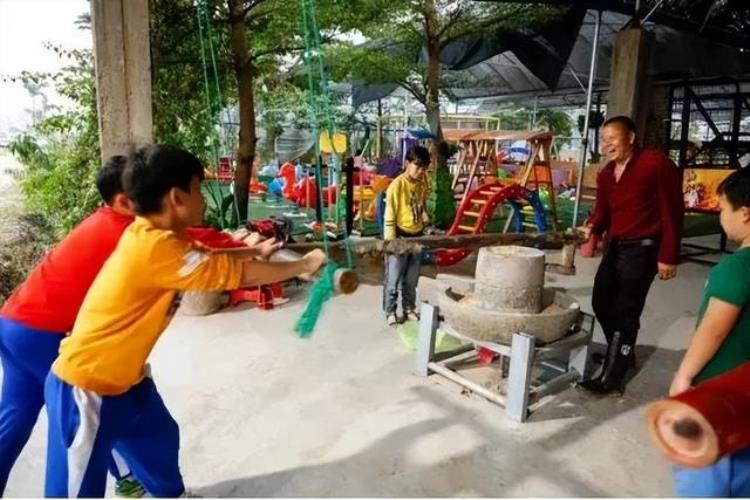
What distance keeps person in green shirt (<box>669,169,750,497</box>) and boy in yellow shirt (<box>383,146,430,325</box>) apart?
2.87 meters

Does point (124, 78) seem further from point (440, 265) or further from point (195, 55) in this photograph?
point (440, 265)

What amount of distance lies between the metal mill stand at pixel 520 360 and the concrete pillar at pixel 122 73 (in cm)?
253

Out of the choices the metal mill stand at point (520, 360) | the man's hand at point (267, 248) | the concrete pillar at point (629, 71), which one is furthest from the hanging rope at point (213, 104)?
the concrete pillar at point (629, 71)

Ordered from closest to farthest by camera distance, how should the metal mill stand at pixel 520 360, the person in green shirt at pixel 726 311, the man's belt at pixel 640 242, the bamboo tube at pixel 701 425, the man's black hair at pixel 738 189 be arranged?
1. the bamboo tube at pixel 701 425
2. the person in green shirt at pixel 726 311
3. the man's black hair at pixel 738 189
4. the metal mill stand at pixel 520 360
5. the man's belt at pixel 640 242

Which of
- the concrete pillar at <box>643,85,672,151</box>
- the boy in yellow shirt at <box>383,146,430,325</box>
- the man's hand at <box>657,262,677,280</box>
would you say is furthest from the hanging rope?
the concrete pillar at <box>643,85,672,151</box>

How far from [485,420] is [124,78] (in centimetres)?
342

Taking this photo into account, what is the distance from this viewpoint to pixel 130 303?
1.64m

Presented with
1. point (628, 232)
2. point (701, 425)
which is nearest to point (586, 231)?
point (628, 232)

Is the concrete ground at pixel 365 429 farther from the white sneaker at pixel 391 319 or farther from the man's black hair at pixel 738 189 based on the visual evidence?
the man's black hair at pixel 738 189

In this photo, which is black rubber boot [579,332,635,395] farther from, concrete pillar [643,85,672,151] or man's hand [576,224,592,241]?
concrete pillar [643,85,672,151]

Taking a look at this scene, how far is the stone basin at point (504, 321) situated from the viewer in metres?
3.00

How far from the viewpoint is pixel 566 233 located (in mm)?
3270

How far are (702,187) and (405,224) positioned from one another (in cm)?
504

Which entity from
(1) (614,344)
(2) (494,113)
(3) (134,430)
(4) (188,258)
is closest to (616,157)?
(1) (614,344)
